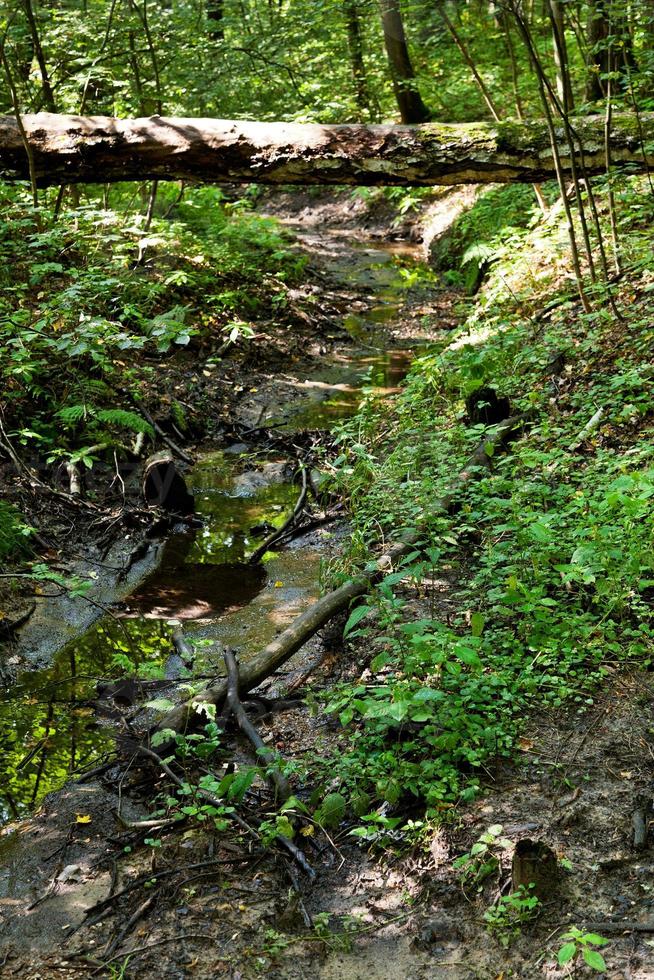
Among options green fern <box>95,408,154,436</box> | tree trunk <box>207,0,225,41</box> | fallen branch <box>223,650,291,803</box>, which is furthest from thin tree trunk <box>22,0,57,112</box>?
fallen branch <box>223,650,291,803</box>

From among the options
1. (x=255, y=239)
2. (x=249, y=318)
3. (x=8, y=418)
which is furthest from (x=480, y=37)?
(x=8, y=418)

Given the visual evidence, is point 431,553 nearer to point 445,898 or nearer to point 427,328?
point 445,898

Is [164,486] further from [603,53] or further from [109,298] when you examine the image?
[603,53]

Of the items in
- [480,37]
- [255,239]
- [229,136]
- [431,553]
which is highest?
[480,37]

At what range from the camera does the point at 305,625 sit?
4.73 meters

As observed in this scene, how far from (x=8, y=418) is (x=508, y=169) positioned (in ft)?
17.1

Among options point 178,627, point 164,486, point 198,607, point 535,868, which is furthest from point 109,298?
point 535,868

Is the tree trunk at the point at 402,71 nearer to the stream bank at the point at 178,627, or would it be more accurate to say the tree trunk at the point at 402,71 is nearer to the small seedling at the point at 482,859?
the stream bank at the point at 178,627

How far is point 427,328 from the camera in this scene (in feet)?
35.1

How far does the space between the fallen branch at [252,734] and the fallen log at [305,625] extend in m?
0.05

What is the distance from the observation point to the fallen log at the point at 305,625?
410 centimetres

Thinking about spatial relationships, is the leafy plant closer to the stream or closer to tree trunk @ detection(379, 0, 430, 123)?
the stream

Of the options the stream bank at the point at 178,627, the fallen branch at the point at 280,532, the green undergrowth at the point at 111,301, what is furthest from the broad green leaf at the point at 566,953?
the green undergrowth at the point at 111,301

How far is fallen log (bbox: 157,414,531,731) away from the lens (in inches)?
161
